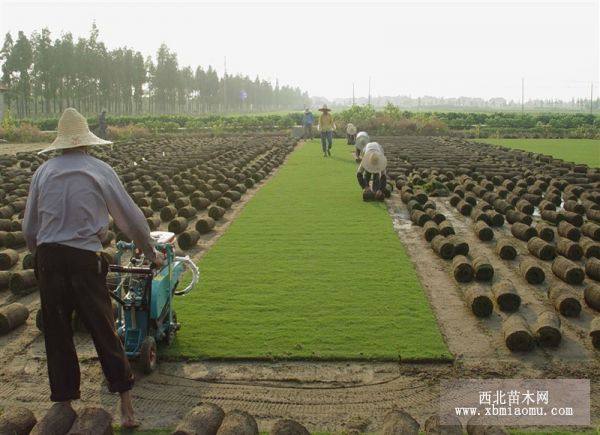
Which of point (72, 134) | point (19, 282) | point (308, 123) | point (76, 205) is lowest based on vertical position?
point (19, 282)

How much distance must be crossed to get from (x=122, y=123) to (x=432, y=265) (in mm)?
55897

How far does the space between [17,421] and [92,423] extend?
58cm

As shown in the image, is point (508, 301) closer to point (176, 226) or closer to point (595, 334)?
point (595, 334)

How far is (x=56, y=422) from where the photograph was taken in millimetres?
4227

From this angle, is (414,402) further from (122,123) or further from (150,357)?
(122,123)

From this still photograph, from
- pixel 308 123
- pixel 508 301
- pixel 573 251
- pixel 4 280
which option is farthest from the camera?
pixel 308 123

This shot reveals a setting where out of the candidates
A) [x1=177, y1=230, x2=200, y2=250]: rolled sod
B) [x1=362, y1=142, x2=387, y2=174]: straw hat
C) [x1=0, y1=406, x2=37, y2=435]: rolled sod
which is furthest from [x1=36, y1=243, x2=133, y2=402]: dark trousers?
[x1=362, y1=142, x2=387, y2=174]: straw hat

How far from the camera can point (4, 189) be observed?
16.3 m

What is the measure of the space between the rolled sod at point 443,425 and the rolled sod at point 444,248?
5.32 metres

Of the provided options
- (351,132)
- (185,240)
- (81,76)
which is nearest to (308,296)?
(185,240)

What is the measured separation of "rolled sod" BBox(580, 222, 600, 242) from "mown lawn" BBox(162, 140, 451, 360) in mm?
3612

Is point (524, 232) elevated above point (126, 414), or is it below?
above

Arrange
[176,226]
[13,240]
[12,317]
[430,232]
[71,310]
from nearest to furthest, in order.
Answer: [71,310], [12,317], [13,240], [430,232], [176,226]

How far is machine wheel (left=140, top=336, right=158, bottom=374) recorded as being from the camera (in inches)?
209
